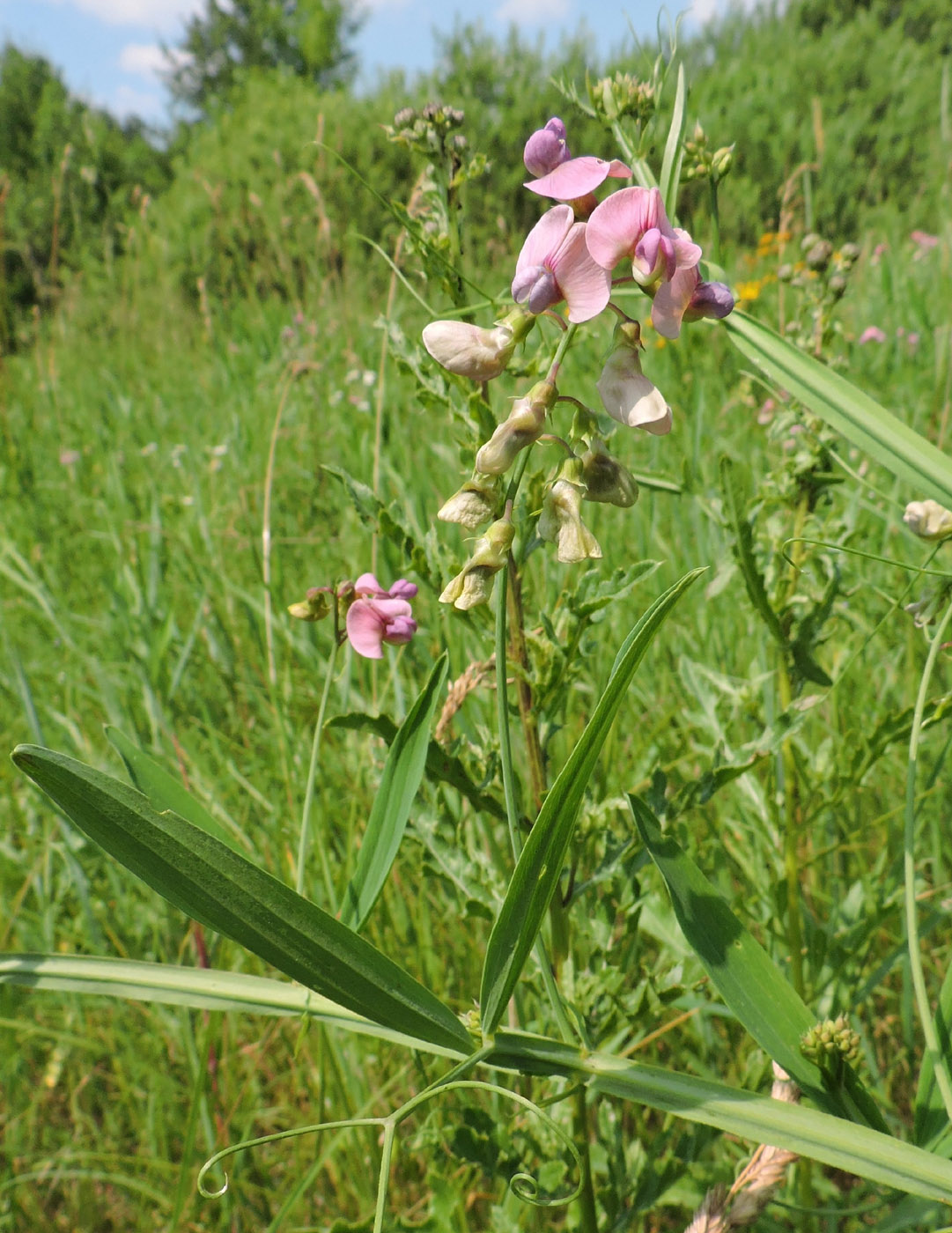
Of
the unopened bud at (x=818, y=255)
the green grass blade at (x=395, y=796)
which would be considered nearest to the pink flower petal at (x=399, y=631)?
the green grass blade at (x=395, y=796)

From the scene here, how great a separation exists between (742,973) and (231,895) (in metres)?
0.33

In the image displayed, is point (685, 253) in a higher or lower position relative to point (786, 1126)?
A: higher

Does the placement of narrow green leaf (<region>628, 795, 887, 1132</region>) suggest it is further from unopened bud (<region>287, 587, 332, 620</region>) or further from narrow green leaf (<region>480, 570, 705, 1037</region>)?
unopened bud (<region>287, 587, 332, 620</region>)

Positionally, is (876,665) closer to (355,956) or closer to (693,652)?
(693,652)

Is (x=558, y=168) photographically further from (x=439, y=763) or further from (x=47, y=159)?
(x=47, y=159)

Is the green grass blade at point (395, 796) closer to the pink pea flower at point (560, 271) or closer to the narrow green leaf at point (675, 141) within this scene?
the pink pea flower at point (560, 271)

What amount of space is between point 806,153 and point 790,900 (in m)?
9.47

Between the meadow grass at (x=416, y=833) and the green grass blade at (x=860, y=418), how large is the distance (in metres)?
0.11

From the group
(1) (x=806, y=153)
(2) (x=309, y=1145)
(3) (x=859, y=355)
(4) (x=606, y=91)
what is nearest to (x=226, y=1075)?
(2) (x=309, y=1145)

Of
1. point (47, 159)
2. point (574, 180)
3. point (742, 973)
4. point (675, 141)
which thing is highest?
point (47, 159)

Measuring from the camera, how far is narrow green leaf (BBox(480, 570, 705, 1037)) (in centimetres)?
45

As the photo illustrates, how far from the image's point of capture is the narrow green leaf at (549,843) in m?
0.45

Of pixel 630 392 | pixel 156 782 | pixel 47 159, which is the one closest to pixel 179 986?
pixel 156 782

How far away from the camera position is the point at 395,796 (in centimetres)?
65
